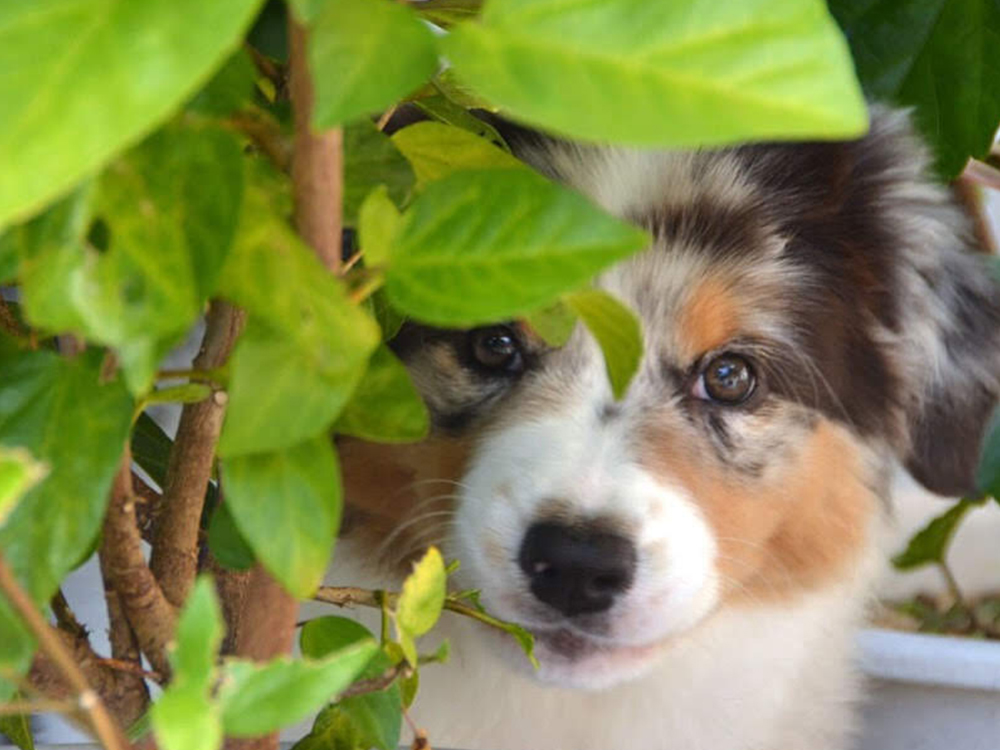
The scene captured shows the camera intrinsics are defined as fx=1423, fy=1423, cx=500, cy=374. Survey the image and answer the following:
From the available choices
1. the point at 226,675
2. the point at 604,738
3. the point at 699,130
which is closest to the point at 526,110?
the point at 699,130

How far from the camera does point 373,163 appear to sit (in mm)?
592

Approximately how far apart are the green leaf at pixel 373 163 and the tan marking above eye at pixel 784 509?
0.67 meters

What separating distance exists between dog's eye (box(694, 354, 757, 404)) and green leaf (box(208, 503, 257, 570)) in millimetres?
694

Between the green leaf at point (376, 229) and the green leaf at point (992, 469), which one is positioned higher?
the green leaf at point (376, 229)

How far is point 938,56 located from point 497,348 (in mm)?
473

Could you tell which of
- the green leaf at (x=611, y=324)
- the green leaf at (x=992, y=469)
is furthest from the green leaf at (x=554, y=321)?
the green leaf at (x=992, y=469)

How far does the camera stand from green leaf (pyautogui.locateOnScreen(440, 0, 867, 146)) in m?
0.36

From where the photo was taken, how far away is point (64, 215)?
0.42 meters

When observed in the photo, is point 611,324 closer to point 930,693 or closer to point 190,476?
point 190,476

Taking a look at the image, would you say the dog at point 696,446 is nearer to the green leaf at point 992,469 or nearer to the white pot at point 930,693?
the white pot at point 930,693

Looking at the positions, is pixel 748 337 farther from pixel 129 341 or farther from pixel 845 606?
pixel 129 341

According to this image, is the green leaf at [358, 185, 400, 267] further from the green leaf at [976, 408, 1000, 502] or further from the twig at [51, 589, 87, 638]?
the green leaf at [976, 408, 1000, 502]

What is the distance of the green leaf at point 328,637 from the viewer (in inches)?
28.1

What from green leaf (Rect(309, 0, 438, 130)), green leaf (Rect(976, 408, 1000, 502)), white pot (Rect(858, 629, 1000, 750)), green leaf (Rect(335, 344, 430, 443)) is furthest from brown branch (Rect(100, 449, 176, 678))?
white pot (Rect(858, 629, 1000, 750))
